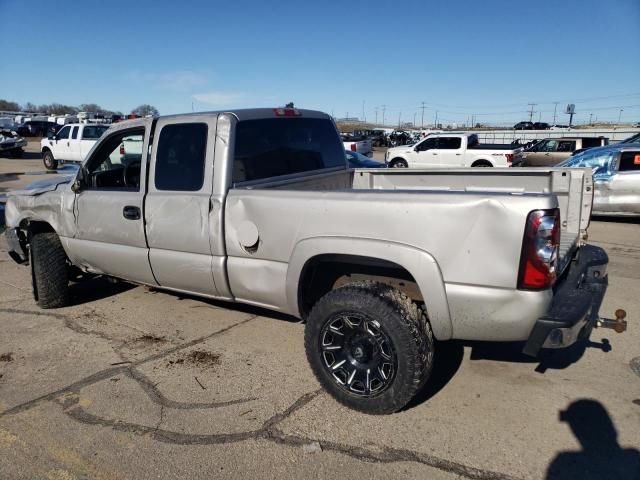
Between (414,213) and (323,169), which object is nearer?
(414,213)

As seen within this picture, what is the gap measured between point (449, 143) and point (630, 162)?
1058 centimetres

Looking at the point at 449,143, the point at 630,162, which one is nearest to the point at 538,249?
the point at 630,162

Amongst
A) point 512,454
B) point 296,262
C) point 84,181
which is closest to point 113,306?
point 84,181

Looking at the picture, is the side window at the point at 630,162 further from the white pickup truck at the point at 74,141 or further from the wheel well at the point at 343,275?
the white pickup truck at the point at 74,141

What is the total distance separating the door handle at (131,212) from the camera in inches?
162

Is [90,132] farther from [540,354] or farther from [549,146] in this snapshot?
[540,354]

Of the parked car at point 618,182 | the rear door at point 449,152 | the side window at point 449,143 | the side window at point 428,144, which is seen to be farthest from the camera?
the side window at point 428,144

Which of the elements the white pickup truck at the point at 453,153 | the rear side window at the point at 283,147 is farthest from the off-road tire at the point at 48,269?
the white pickup truck at the point at 453,153

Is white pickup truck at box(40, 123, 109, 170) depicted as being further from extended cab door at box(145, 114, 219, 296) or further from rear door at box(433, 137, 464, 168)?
extended cab door at box(145, 114, 219, 296)

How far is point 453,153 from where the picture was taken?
64.6 ft

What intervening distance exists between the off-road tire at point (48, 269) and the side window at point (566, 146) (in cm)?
2083

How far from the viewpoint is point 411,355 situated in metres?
2.85

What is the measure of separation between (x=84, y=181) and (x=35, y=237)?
93 centimetres

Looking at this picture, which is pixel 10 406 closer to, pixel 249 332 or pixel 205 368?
pixel 205 368
